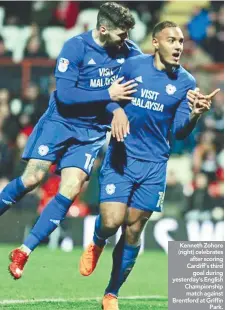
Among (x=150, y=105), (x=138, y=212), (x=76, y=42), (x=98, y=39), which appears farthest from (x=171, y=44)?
(x=138, y=212)

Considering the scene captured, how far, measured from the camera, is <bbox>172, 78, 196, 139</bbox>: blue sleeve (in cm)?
862

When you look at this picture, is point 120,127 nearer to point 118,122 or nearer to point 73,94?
point 118,122

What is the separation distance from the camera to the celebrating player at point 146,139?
8695 mm

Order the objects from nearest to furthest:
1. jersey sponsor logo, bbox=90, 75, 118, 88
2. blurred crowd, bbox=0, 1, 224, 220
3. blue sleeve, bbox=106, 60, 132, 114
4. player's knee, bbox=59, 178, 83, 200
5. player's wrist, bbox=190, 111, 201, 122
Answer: player's wrist, bbox=190, 111, 201, 122
blue sleeve, bbox=106, 60, 132, 114
player's knee, bbox=59, 178, 83, 200
jersey sponsor logo, bbox=90, 75, 118, 88
blurred crowd, bbox=0, 1, 224, 220

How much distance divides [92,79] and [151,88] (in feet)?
2.32

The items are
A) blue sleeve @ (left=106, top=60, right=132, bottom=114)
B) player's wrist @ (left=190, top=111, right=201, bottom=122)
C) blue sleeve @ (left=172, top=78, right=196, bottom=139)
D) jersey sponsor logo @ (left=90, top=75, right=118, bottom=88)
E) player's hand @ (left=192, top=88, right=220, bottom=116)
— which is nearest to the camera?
player's hand @ (left=192, top=88, right=220, bottom=116)

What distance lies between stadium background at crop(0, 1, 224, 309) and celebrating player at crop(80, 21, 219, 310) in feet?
14.6

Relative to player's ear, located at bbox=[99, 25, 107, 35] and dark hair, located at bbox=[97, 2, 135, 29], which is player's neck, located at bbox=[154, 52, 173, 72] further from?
player's ear, located at bbox=[99, 25, 107, 35]

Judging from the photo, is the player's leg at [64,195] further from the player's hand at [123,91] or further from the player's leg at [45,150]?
the player's hand at [123,91]

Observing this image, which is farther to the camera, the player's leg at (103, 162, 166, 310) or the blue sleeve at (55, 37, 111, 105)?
the blue sleeve at (55, 37, 111, 105)

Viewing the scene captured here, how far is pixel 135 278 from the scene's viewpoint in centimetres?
1221

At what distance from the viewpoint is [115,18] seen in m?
8.89

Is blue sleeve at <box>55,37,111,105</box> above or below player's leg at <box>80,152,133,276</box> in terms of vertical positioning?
above


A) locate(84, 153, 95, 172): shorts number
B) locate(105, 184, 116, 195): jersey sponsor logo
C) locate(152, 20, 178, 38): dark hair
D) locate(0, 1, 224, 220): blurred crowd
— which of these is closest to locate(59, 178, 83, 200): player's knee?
locate(84, 153, 95, 172): shorts number
